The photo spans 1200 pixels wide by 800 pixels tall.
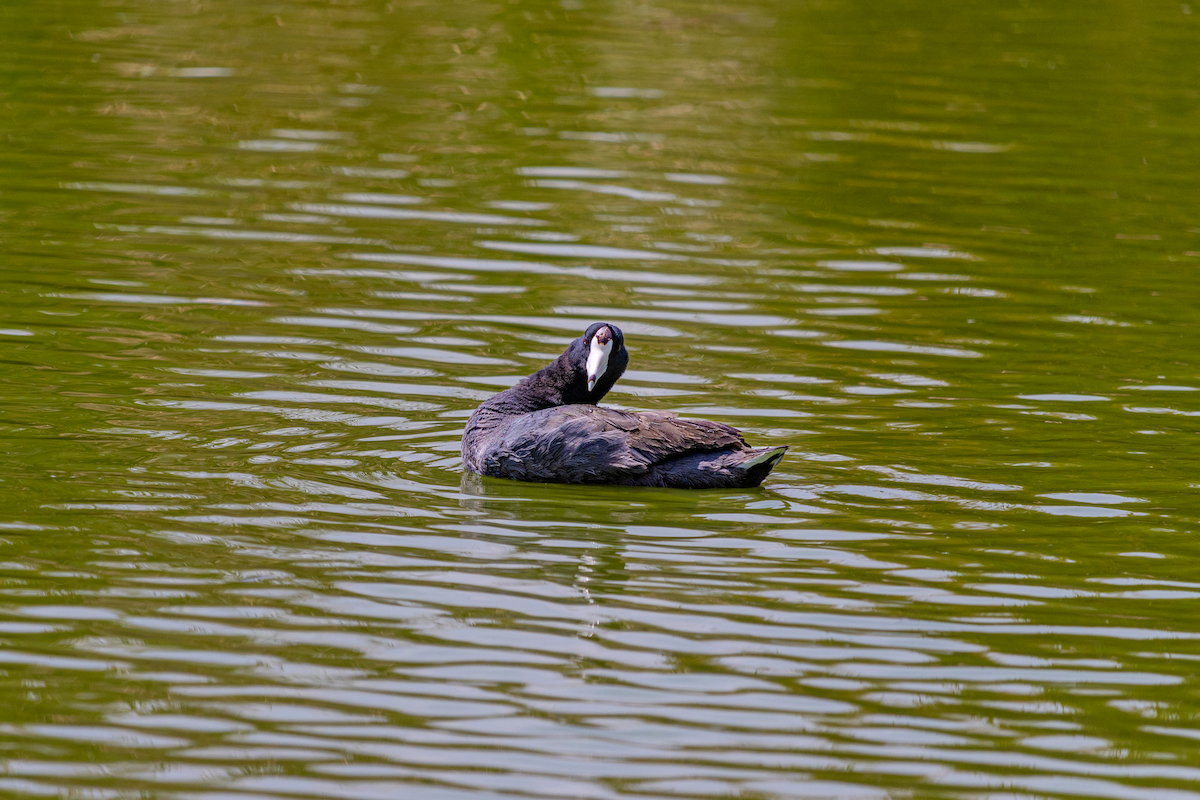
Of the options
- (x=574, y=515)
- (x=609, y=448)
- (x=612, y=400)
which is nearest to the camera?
(x=574, y=515)

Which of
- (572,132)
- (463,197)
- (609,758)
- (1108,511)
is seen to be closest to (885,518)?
(1108,511)

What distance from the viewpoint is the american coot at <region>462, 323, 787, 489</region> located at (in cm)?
914

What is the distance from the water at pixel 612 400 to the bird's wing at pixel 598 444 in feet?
0.59

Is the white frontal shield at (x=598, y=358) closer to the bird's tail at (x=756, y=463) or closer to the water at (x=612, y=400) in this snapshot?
the water at (x=612, y=400)

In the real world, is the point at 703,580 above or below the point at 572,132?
below

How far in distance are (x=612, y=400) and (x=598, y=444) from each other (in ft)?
6.31

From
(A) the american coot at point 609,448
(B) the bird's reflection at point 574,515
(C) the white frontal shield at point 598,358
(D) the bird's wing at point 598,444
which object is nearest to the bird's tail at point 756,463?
(A) the american coot at point 609,448

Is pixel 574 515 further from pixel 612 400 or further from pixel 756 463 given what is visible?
pixel 612 400

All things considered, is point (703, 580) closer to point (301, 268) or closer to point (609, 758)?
point (609, 758)

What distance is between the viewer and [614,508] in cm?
892

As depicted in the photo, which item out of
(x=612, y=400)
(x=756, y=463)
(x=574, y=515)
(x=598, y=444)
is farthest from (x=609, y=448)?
(x=612, y=400)

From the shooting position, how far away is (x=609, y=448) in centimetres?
920

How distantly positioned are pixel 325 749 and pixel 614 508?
313 cm

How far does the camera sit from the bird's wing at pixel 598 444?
9.17 m
